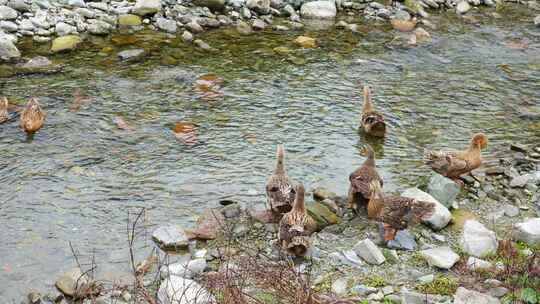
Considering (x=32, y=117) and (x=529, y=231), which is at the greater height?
(x=529, y=231)

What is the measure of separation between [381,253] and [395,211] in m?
0.56

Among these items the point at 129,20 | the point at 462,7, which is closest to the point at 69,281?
the point at 129,20

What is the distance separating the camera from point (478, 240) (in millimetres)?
7023

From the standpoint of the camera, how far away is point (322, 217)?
766 cm

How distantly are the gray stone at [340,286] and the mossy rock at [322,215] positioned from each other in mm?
1113

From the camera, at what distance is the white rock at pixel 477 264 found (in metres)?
6.54

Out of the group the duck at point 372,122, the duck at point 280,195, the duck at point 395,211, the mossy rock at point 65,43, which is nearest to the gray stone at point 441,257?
the duck at point 395,211

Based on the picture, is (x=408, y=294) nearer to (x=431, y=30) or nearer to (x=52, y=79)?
(x=52, y=79)

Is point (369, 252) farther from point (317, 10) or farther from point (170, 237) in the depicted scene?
point (317, 10)

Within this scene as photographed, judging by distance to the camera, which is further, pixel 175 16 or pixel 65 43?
pixel 175 16

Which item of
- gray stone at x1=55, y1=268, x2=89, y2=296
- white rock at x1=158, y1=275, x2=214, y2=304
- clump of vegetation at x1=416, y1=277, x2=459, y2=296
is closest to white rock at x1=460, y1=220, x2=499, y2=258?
clump of vegetation at x1=416, y1=277, x2=459, y2=296

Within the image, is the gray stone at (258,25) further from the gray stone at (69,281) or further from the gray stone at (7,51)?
the gray stone at (69,281)

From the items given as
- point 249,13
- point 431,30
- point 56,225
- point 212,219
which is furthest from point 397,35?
point 56,225

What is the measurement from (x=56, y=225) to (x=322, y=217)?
121 inches
